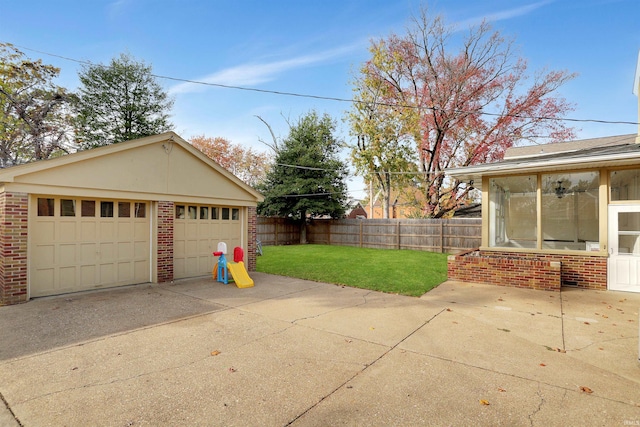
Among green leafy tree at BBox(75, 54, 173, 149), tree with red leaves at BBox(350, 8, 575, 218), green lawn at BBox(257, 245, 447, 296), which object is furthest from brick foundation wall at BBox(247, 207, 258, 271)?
green leafy tree at BBox(75, 54, 173, 149)

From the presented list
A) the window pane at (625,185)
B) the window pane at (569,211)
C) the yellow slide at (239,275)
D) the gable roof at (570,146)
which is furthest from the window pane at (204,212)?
the gable roof at (570,146)

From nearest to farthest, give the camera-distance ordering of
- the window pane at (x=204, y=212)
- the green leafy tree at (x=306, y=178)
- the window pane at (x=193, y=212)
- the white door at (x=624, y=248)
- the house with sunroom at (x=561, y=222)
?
the white door at (x=624, y=248), the house with sunroom at (x=561, y=222), the window pane at (x=193, y=212), the window pane at (x=204, y=212), the green leafy tree at (x=306, y=178)

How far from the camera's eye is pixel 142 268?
7.78 m

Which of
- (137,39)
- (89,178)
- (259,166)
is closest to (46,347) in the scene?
(89,178)

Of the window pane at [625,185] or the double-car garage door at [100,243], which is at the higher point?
the window pane at [625,185]

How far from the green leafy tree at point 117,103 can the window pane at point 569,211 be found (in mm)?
19843

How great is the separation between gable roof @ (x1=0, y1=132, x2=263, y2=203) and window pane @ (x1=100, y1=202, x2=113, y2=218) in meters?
0.43

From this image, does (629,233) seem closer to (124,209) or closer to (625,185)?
(625,185)

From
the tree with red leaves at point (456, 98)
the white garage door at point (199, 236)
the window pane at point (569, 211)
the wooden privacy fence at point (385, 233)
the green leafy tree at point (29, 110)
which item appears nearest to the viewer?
the window pane at point (569, 211)

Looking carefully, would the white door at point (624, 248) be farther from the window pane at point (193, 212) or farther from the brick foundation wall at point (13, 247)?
the brick foundation wall at point (13, 247)

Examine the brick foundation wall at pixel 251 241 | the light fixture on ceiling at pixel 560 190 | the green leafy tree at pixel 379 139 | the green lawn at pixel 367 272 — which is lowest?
the green lawn at pixel 367 272

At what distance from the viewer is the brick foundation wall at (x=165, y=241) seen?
25.6 ft

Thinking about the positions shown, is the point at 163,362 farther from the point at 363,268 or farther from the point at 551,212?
the point at 551,212

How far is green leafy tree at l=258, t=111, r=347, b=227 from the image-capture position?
20.1 metres
